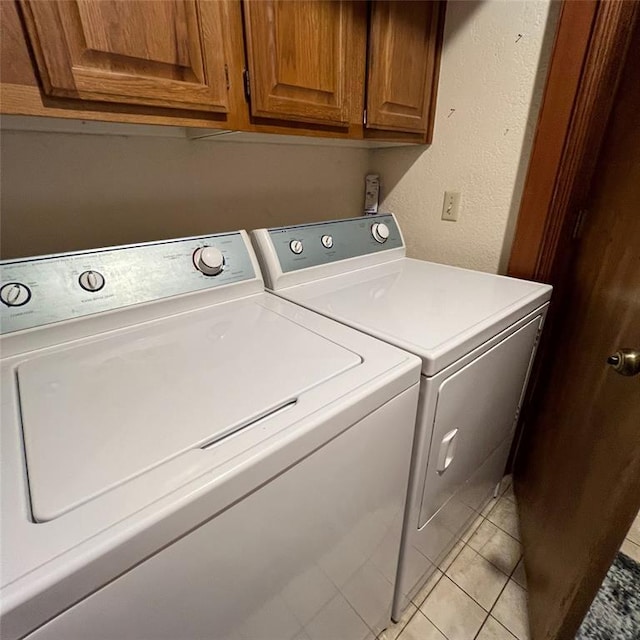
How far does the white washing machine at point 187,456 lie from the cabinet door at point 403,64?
773mm

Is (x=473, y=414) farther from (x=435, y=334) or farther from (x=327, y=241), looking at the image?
(x=327, y=241)

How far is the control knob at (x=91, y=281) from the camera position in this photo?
0.80m

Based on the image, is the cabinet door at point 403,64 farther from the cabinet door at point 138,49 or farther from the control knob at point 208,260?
the control knob at point 208,260

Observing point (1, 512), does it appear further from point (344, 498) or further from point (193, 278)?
point (193, 278)

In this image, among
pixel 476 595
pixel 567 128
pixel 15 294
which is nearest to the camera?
pixel 15 294

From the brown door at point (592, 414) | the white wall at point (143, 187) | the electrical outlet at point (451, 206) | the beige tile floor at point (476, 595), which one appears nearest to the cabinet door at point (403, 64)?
the electrical outlet at point (451, 206)

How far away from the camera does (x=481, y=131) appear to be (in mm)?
1311

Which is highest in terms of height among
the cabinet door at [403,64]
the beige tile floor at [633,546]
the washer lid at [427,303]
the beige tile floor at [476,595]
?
the cabinet door at [403,64]

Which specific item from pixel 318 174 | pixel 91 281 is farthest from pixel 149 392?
pixel 318 174

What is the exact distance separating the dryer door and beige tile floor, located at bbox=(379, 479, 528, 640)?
0.92 ft

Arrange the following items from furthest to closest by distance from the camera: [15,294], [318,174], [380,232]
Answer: [318,174] → [380,232] → [15,294]

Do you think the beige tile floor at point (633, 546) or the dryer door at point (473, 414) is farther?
the beige tile floor at point (633, 546)

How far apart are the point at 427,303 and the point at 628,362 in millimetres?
454

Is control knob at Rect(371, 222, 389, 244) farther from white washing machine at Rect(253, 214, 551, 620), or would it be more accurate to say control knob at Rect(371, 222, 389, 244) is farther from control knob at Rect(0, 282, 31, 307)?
control knob at Rect(0, 282, 31, 307)
